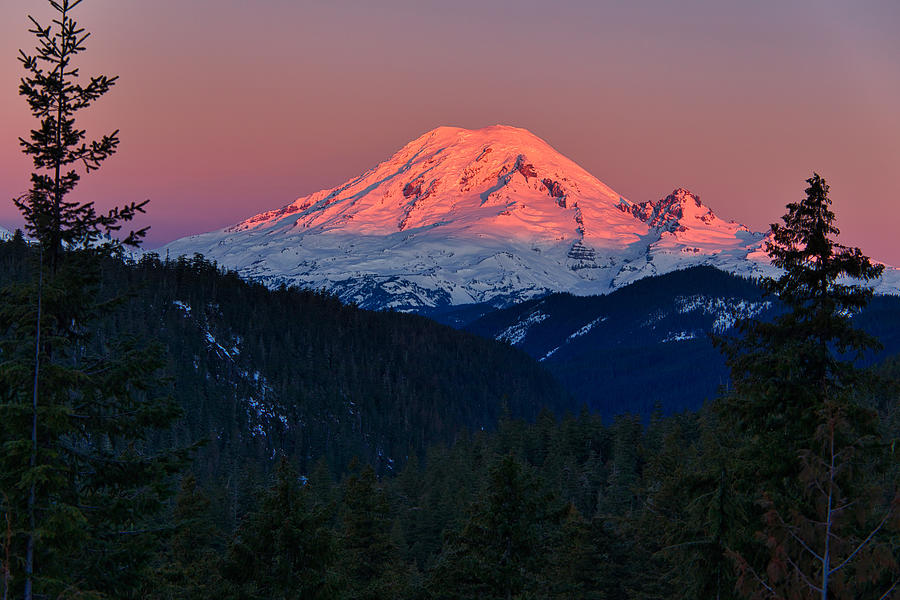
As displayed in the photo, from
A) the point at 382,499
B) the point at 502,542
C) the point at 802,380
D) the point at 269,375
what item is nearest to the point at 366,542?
the point at 382,499

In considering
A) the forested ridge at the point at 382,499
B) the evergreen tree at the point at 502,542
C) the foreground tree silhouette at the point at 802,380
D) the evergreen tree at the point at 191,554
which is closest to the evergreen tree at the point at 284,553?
the forested ridge at the point at 382,499

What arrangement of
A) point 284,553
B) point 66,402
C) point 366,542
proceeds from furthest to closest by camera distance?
1. point 366,542
2. point 284,553
3. point 66,402

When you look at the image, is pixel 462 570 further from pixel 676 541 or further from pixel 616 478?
pixel 616 478

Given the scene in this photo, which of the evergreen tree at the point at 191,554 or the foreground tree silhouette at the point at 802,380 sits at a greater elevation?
the foreground tree silhouette at the point at 802,380

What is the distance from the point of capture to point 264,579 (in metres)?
23.2

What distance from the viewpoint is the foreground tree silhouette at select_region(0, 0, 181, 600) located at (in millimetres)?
14164

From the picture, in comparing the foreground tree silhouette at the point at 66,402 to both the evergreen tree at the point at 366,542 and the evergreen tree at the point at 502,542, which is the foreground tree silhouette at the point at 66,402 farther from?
the evergreen tree at the point at 366,542

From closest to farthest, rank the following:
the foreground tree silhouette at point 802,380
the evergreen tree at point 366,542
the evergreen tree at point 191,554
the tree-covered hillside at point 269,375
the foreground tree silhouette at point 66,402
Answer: the foreground tree silhouette at point 66,402
the foreground tree silhouette at point 802,380
the evergreen tree at point 191,554
the evergreen tree at point 366,542
the tree-covered hillside at point 269,375

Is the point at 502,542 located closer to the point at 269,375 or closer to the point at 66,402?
the point at 66,402

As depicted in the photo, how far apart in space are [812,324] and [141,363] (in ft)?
47.6

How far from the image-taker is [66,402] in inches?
608

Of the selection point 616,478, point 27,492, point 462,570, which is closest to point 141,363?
point 27,492

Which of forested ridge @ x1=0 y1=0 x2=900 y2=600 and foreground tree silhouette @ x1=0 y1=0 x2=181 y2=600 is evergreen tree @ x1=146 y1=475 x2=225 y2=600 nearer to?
forested ridge @ x1=0 y1=0 x2=900 y2=600

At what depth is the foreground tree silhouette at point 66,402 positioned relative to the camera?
558 inches
